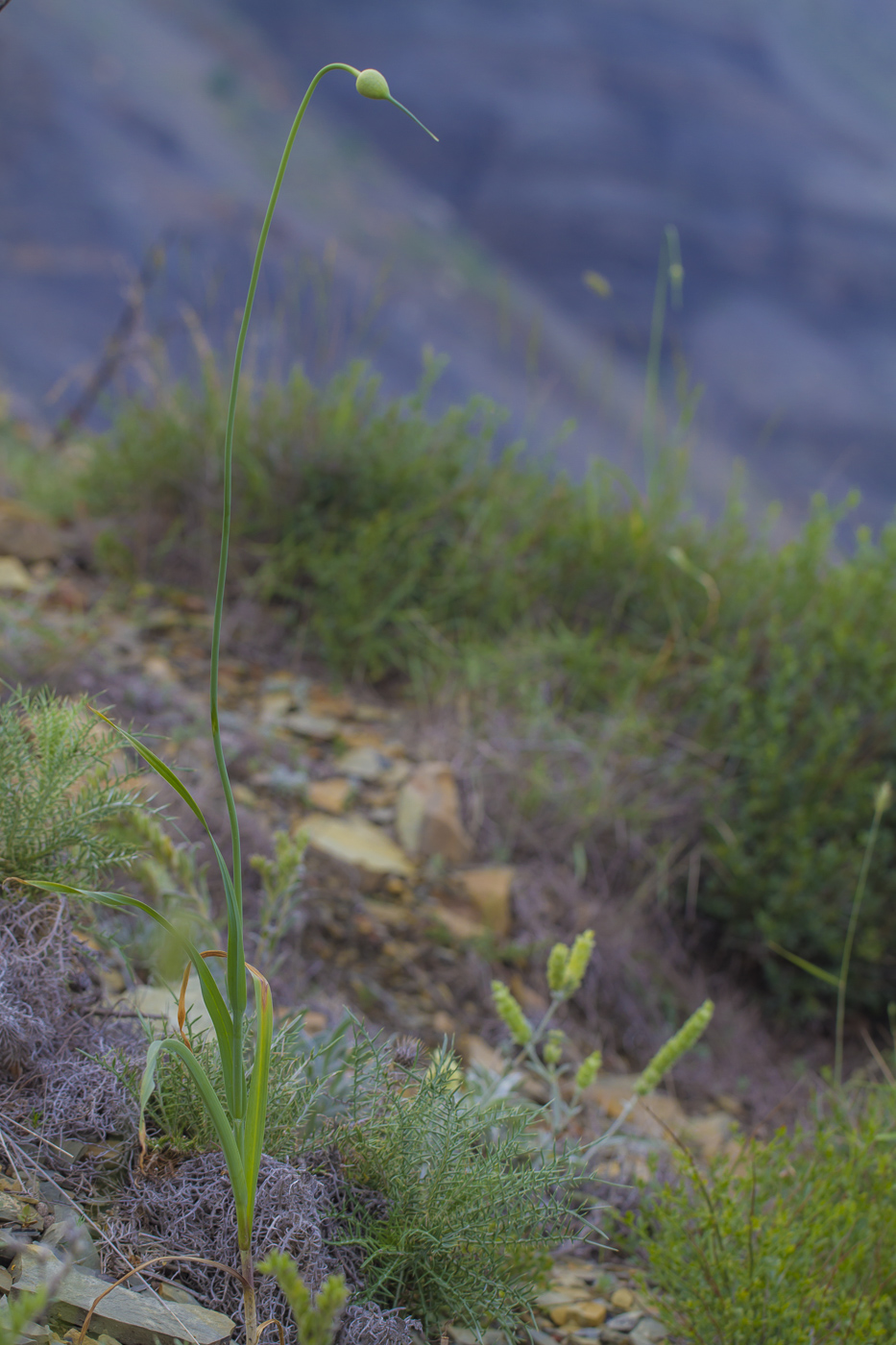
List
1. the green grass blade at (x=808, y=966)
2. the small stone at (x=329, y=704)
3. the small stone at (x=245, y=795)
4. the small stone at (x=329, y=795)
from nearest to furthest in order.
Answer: the green grass blade at (x=808, y=966) → the small stone at (x=245, y=795) → the small stone at (x=329, y=795) → the small stone at (x=329, y=704)

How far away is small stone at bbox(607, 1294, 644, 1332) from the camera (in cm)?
119

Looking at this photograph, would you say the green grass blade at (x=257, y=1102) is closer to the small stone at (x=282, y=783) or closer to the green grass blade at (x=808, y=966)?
the green grass blade at (x=808, y=966)

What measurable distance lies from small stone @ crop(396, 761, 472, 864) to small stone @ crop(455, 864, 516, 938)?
8cm

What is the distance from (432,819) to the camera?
87.4 inches

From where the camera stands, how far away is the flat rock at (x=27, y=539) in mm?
2957

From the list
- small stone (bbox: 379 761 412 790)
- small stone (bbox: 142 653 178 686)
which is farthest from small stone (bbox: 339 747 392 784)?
small stone (bbox: 142 653 178 686)

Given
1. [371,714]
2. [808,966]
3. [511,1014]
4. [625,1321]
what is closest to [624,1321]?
[625,1321]

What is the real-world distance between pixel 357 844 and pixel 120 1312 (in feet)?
4.41

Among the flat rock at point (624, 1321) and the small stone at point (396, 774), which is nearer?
the flat rock at point (624, 1321)

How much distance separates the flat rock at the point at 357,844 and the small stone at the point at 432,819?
0.15 ft

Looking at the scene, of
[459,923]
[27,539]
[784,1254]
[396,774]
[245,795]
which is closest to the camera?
[784,1254]

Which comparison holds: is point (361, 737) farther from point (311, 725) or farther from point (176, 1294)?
point (176, 1294)

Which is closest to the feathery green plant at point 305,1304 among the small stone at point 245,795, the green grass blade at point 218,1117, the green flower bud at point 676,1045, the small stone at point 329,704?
the green grass blade at point 218,1117

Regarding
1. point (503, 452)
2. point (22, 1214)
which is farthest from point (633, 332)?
point (22, 1214)
